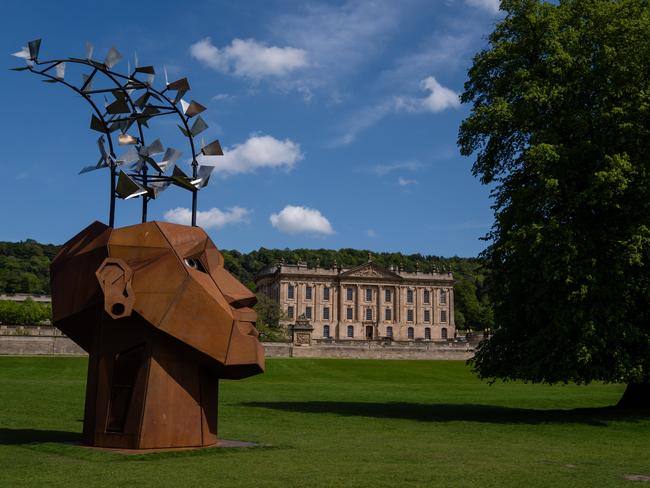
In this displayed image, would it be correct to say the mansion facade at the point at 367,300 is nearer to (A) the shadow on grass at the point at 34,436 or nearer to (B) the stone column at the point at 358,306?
(B) the stone column at the point at 358,306

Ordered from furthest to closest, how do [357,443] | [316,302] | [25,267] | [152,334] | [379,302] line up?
[25,267] → [379,302] → [316,302] → [357,443] → [152,334]

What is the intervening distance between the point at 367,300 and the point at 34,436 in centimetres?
9297

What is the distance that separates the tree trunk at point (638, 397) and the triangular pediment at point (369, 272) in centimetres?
8238

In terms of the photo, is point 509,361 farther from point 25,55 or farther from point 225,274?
point 25,55

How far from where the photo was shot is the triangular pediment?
346ft

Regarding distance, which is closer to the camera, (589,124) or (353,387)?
(589,124)

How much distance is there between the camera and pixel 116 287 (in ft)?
38.2

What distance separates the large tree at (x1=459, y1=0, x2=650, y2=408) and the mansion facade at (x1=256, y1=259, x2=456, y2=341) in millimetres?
80855

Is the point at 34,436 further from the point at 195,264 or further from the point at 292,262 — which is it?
A: the point at 292,262

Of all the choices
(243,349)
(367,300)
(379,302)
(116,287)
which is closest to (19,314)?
(367,300)

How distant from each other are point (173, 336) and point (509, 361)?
44.8ft

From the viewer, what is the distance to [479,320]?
11981cm

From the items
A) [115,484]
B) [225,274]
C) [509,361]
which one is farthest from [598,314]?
[115,484]

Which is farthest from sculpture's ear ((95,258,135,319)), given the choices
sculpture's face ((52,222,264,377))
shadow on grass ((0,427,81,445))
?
shadow on grass ((0,427,81,445))
